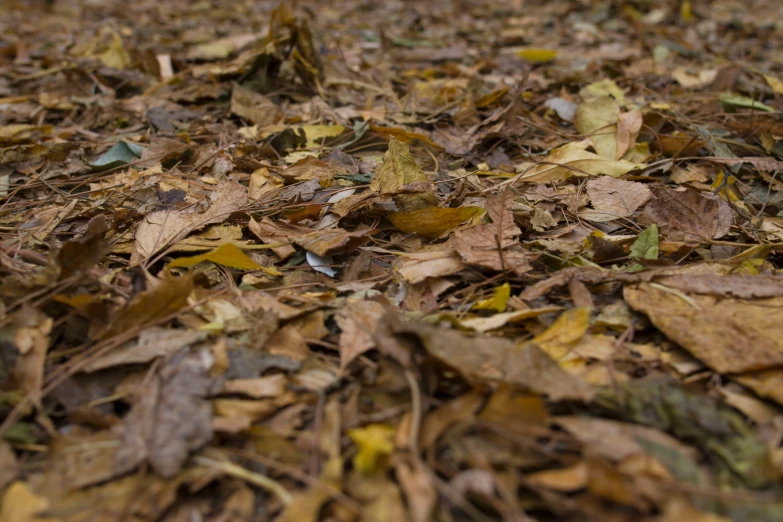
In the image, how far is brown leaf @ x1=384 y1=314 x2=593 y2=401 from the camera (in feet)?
3.28

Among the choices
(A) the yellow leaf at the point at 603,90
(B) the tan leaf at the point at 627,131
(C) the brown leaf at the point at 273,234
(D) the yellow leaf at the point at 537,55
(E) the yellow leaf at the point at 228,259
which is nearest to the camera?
(E) the yellow leaf at the point at 228,259

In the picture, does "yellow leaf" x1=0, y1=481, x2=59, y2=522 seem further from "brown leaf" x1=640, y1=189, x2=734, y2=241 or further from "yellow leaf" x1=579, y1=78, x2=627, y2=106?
"yellow leaf" x1=579, y1=78, x2=627, y2=106

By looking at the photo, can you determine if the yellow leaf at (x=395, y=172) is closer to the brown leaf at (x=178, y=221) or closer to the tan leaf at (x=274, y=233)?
the tan leaf at (x=274, y=233)

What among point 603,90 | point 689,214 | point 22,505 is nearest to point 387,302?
point 22,505

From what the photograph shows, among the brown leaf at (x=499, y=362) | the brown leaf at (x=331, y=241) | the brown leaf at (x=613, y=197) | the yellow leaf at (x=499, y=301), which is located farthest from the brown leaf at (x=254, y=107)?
the brown leaf at (x=499, y=362)

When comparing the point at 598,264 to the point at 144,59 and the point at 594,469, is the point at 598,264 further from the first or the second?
the point at 144,59

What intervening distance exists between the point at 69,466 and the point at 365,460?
0.52 meters

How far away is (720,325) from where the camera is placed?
115 centimetres

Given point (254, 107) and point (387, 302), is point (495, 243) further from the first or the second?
point (254, 107)

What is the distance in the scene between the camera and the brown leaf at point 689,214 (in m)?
1.51

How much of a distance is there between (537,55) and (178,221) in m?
2.29

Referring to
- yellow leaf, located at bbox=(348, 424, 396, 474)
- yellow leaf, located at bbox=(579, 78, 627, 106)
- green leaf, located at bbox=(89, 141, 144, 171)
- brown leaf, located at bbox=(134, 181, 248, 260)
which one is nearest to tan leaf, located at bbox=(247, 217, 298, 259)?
brown leaf, located at bbox=(134, 181, 248, 260)

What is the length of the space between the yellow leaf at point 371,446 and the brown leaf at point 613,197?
990mm

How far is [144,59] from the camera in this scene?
2900mm
